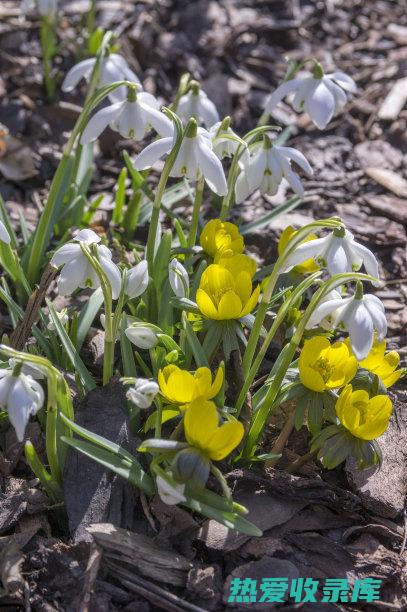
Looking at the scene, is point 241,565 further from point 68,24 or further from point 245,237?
point 68,24

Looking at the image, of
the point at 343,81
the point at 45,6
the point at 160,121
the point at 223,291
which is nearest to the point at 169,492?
the point at 223,291

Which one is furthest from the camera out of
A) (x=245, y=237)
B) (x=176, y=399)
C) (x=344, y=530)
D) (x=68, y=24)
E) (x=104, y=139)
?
(x=68, y=24)

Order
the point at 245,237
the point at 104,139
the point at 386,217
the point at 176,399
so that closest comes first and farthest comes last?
1. the point at 176,399
2. the point at 245,237
3. the point at 386,217
4. the point at 104,139

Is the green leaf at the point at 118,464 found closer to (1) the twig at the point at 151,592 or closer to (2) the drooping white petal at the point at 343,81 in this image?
(1) the twig at the point at 151,592

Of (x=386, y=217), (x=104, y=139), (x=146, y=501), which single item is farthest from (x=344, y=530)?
(x=104, y=139)

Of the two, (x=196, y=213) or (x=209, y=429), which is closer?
(x=209, y=429)

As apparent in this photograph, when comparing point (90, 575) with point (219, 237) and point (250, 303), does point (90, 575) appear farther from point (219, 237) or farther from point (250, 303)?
point (219, 237)
